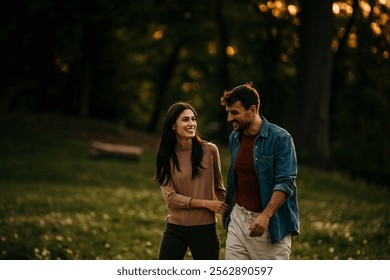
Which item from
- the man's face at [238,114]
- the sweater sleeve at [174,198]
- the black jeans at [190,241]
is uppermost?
the man's face at [238,114]

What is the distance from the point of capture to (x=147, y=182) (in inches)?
704

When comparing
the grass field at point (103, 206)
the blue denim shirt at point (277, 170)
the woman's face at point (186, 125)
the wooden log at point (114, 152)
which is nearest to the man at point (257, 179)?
the blue denim shirt at point (277, 170)

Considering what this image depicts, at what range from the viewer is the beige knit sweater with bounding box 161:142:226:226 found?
5348mm

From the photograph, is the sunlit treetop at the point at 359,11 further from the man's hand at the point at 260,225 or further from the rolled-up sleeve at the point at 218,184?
the man's hand at the point at 260,225

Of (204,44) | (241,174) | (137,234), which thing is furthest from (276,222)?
(204,44)

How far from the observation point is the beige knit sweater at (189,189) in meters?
5.35

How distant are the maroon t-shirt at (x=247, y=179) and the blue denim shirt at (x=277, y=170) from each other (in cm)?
7

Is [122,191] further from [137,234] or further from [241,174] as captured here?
[241,174]

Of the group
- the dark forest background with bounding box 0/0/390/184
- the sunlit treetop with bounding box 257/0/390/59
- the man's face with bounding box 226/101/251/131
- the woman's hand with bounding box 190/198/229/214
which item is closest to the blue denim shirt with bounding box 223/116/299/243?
the man's face with bounding box 226/101/251/131

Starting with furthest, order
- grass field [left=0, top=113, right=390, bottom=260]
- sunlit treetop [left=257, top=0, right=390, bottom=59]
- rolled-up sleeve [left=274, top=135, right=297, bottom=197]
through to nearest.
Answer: sunlit treetop [left=257, top=0, right=390, bottom=59] < grass field [left=0, top=113, right=390, bottom=260] < rolled-up sleeve [left=274, top=135, right=297, bottom=197]

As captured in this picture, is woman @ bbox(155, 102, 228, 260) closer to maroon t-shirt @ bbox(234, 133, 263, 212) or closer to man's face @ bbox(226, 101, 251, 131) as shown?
maroon t-shirt @ bbox(234, 133, 263, 212)

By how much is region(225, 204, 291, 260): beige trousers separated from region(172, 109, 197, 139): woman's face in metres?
0.72

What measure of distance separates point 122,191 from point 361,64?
666 inches

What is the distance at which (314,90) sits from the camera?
2033 centimetres
